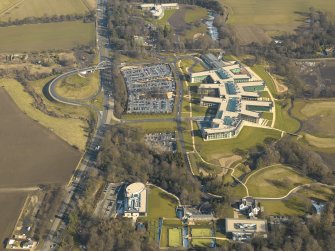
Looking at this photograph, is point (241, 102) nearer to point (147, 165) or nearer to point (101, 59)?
point (147, 165)

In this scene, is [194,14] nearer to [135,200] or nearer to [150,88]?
[150,88]

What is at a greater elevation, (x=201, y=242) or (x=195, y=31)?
(x=195, y=31)

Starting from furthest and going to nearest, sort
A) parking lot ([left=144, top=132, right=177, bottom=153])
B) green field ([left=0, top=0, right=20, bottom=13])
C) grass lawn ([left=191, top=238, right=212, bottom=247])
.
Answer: green field ([left=0, top=0, right=20, bottom=13]) → parking lot ([left=144, top=132, right=177, bottom=153]) → grass lawn ([left=191, top=238, right=212, bottom=247])

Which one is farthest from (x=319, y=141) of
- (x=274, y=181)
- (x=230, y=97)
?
(x=230, y=97)

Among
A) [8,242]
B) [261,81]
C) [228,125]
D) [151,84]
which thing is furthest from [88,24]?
[8,242]

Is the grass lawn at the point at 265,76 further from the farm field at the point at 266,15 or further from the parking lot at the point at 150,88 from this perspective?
the parking lot at the point at 150,88

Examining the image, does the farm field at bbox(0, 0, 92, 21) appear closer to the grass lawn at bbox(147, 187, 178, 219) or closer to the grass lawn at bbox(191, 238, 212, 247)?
the grass lawn at bbox(147, 187, 178, 219)

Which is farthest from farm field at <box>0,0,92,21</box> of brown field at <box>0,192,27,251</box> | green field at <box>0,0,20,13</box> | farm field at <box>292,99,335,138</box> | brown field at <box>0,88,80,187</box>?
brown field at <box>0,192,27,251</box>
